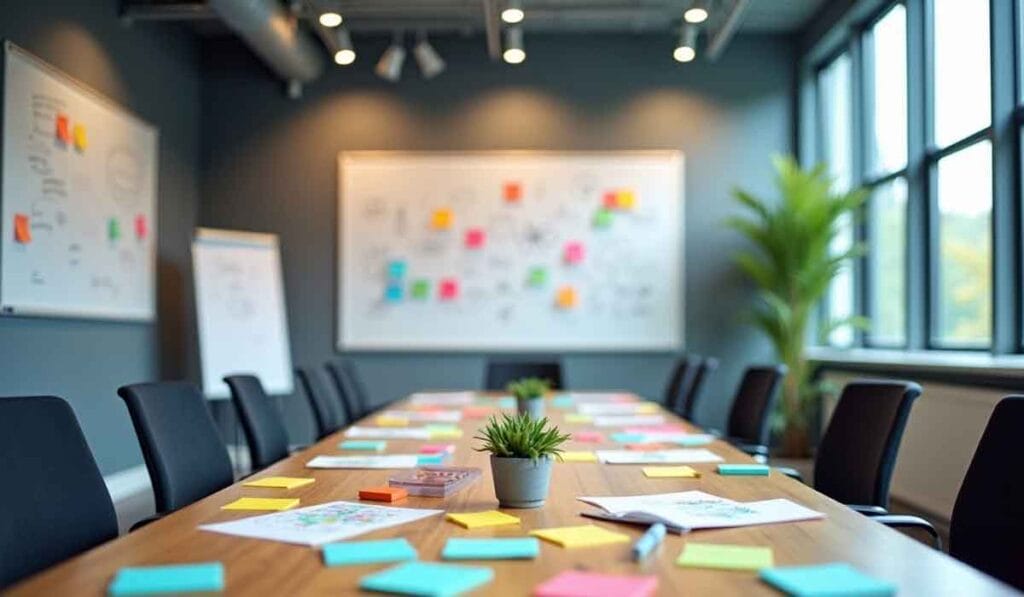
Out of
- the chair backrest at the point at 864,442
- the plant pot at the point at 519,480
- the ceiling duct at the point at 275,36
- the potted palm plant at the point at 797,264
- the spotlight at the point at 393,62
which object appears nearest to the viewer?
the plant pot at the point at 519,480

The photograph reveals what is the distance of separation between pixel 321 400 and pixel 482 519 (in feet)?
9.53

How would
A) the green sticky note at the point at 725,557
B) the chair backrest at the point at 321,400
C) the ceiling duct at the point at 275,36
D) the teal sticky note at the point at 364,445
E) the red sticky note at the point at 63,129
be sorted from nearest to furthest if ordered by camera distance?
the green sticky note at the point at 725,557 → the teal sticky note at the point at 364,445 → the chair backrest at the point at 321,400 → the red sticky note at the point at 63,129 → the ceiling duct at the point at 275,36

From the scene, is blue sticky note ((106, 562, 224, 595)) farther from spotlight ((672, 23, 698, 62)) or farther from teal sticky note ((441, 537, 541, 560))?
spotlight ((672, 23, 698, 62))

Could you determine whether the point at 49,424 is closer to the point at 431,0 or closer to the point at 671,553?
the point at 671,553

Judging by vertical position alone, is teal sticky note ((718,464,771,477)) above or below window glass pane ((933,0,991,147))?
below

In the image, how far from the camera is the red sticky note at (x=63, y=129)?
524 cm

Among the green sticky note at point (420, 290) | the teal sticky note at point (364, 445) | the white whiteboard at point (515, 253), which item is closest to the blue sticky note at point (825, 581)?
the teal sticky note at point (364, 445)

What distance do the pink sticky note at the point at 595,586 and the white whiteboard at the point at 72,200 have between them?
4151 mm

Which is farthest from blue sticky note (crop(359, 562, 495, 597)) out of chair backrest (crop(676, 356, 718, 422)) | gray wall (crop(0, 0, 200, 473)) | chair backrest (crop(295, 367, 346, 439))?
gray wall (crop(0, 0, 200, 473))

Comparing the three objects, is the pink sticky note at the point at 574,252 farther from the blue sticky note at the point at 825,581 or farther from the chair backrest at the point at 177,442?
the blue sticky note at the point at 825,581

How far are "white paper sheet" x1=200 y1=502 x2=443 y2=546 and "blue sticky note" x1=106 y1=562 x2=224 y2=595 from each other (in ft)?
0.76

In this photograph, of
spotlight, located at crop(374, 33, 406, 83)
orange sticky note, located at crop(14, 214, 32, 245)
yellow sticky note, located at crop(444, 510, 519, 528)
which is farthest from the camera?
spotlight, located at crop(374, 33, 406, 83)

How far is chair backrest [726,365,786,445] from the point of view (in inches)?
156

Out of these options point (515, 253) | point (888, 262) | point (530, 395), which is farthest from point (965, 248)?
point (515, 253)
